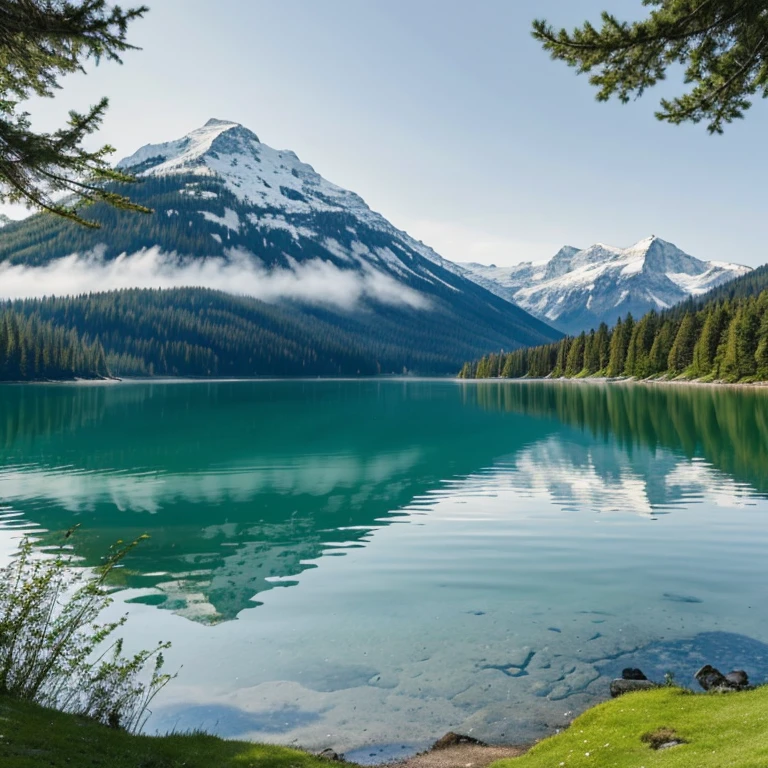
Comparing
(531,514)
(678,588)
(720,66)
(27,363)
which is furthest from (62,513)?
(27,363)

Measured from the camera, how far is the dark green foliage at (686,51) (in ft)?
35.9

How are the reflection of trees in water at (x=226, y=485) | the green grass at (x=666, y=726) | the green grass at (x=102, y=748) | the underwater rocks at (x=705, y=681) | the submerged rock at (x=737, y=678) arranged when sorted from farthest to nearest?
the reflection of trees in water at (x=226, y=485)
the underwater rocks at (x=705, y=681)
the submerged rock at (x=737, y=678)
the green grass at (x=666, y=726)
the green grass at (x=102, y=748)

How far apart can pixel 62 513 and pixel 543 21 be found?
1256 inches

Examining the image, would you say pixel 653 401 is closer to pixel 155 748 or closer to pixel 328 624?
pixel 328 624

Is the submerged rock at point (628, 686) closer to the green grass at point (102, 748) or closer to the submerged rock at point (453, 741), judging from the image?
the submerged rock at point (453, 741)

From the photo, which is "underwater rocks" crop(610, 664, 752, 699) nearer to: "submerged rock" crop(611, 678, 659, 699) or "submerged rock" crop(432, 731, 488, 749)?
"submerged rock" crop(611, 678, 659, 699)

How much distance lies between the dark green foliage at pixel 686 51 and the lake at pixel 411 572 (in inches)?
530

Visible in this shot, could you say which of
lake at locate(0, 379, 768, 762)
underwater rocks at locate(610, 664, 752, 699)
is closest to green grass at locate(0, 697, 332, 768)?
lake at locate(0, 379, 768, 762)

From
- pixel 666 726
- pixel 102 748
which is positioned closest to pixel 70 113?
pixel 102 748

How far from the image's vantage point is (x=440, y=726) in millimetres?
12758

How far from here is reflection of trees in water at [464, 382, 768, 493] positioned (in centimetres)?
4575

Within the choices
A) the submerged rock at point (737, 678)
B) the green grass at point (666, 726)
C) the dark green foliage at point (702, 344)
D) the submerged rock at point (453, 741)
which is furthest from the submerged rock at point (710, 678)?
the dark green foliage at point (702, 344)

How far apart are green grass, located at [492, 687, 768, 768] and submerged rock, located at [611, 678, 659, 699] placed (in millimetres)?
987

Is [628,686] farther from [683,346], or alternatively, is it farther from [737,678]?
[683,346]
